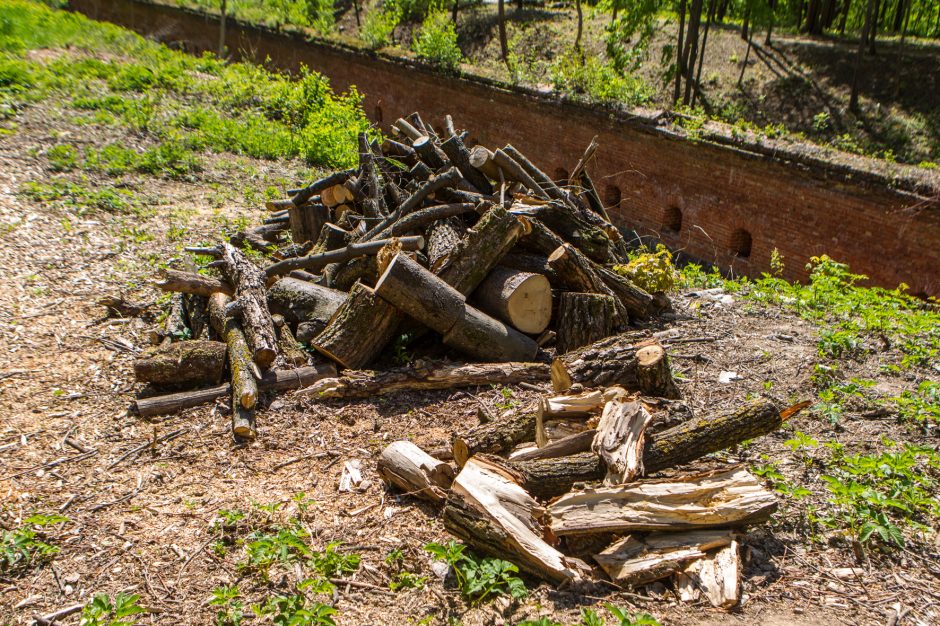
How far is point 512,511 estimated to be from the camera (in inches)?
151

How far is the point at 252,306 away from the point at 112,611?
9.26 ft

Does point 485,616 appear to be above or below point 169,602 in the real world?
above

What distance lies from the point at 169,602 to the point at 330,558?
839 mm

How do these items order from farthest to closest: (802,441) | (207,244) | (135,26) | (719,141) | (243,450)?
(135,26) < (719,141) < (207,244) < (243,450) < (802,441)

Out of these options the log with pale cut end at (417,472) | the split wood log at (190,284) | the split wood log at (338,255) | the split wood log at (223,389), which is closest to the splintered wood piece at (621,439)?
the log with pale cut end at (417,472)

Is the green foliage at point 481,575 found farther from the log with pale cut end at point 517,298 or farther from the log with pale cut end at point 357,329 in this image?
the log with pale cut end at point 517,298

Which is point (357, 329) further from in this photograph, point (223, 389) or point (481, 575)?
point (481, 575)

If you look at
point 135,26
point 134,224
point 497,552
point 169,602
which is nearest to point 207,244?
point 134,224

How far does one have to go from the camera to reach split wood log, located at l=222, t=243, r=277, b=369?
5707 mm

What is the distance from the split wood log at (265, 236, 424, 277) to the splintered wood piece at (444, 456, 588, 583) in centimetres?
287

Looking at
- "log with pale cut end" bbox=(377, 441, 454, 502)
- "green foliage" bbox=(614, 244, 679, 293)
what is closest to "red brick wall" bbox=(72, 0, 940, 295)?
"green foliage" bbox=(614, 244, 679, 293)

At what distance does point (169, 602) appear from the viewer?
147 inches

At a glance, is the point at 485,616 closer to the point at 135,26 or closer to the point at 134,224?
the point at 134,224

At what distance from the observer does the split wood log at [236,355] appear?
5302 mm
